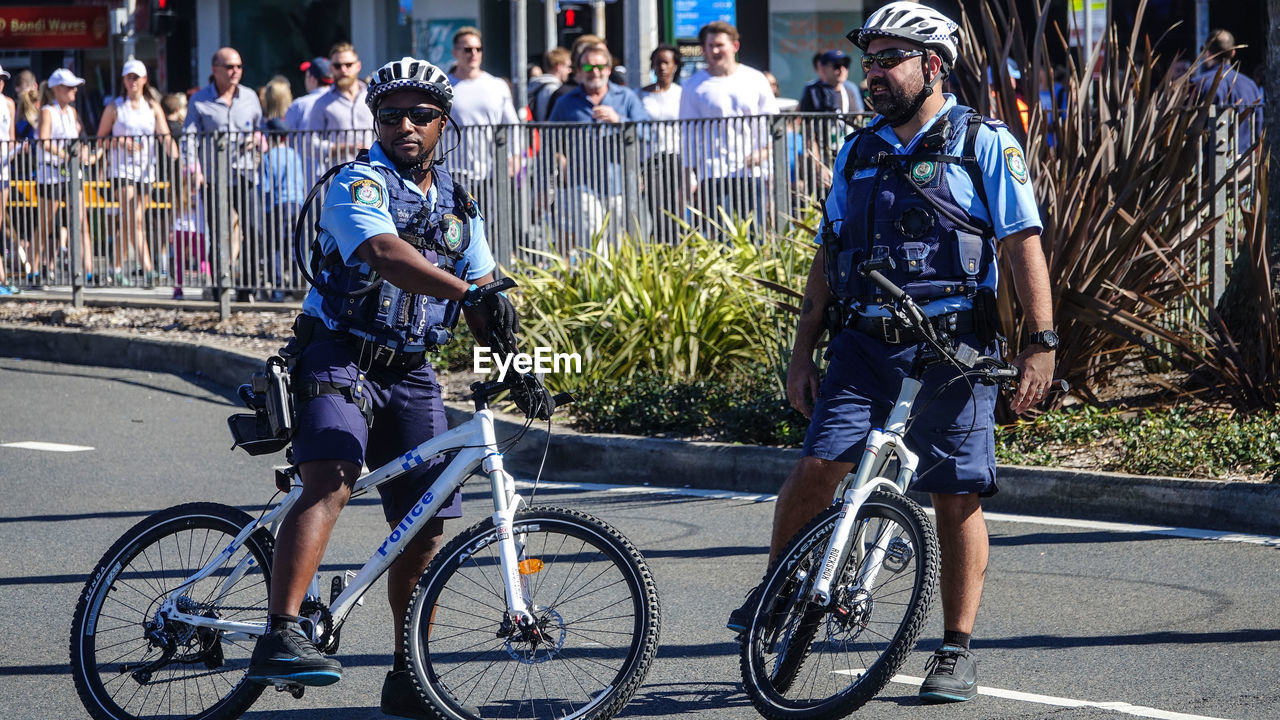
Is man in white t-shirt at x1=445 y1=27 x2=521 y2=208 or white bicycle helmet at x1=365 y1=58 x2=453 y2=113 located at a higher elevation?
man in white t-shirt at x1=445 y1=27 x2=521 y2=208

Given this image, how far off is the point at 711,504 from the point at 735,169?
4986mm

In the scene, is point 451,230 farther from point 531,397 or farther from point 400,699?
point 400,699

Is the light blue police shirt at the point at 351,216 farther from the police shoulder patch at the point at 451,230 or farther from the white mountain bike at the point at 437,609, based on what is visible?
the white mountain bike at the point at 437,609

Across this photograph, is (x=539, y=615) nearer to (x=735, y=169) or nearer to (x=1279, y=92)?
(x=1279, y=92)

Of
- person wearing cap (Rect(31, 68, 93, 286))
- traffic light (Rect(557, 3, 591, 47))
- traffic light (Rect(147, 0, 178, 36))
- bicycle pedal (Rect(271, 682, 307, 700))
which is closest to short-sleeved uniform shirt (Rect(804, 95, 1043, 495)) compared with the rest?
bicycle pedal (Rect(271, 682, 307, 700))

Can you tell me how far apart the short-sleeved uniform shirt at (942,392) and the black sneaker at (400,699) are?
1233mm

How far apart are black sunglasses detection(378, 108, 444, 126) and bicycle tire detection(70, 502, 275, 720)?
1112mm

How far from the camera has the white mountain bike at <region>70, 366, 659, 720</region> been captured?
14.5ft

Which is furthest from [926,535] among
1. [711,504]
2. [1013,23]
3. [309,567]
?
[1013,23]

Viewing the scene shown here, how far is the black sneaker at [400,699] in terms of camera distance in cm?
468

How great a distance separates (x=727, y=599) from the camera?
6.35 metres

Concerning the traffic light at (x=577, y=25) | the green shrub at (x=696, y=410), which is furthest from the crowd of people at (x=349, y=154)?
the traffic light at (x=577, y=25)

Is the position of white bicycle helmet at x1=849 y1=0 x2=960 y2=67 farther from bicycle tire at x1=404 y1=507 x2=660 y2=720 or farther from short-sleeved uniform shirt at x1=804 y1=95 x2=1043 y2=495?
bicycle tire at x1=404 y1=507 x2=660 y2=720

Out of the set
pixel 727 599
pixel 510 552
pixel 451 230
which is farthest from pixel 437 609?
pixel 727 599
